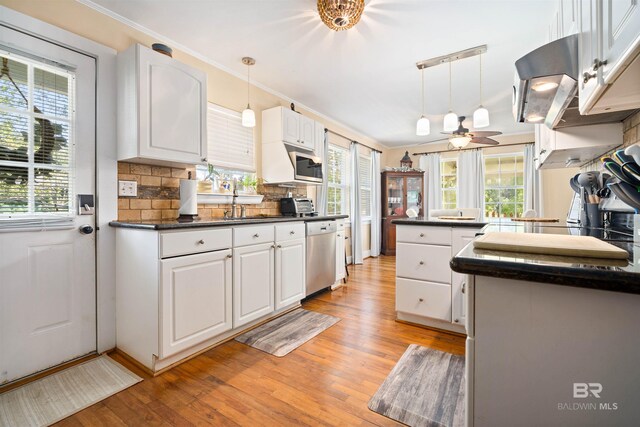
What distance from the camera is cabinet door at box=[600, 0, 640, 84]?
739 mm

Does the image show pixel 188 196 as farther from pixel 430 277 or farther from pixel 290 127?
pixel 430 277

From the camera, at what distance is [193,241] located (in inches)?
76.5

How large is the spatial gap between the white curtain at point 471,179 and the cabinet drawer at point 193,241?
542 centimetres

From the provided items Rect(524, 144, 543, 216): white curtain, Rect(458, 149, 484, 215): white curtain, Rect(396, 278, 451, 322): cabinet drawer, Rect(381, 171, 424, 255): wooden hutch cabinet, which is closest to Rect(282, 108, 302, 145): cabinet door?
Rect(396, 278, 451, 322): cabinet drawer

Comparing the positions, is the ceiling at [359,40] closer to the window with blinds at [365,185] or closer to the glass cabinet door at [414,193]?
the window with blinds at [365,185]

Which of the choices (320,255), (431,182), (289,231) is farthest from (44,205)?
(431,182)

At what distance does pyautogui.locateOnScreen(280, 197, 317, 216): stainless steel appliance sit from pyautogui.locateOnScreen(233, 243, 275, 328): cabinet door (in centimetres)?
87

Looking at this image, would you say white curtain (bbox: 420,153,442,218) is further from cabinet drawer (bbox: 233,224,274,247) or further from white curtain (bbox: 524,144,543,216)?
cabinet drawer (bbox: 233,224,274,247)

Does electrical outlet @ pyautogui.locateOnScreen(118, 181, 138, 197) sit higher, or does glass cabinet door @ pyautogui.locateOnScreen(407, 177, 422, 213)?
glass cabinet door @ pyautogui.locateOnScreen(407, 177, 422, 213)

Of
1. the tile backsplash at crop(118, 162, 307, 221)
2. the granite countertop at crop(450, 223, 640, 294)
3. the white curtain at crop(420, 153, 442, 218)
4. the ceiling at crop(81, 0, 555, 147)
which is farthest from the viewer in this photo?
the white curtain at crop(420, 153, 442, 218)

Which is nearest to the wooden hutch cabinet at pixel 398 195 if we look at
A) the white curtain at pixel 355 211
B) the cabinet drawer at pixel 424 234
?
the white curtain at pixel 355 211

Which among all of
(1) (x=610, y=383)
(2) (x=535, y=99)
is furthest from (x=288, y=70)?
(1) (x=610, y=383)

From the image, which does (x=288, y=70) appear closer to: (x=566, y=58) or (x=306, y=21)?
(x=306, y=21)

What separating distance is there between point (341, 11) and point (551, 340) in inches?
81.1
